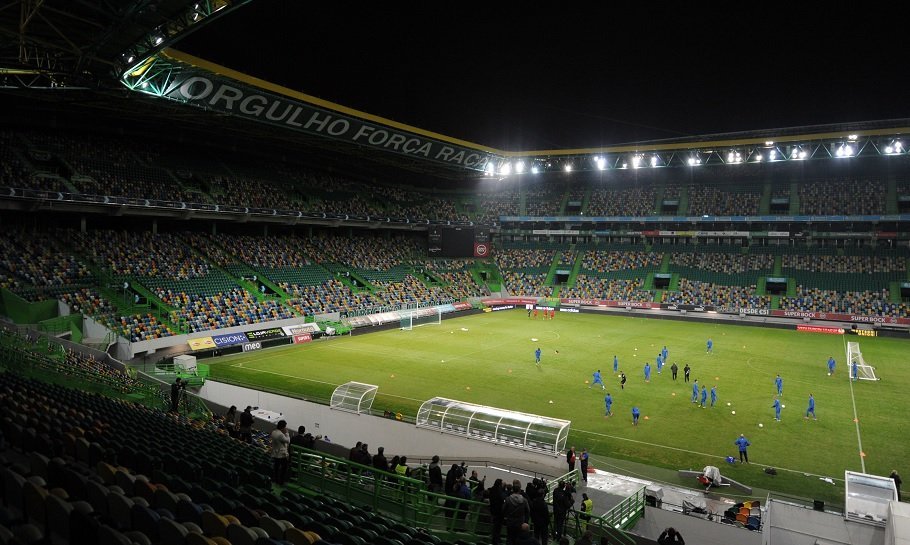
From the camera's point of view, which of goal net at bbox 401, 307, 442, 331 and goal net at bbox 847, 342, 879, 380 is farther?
goal net at bbox 401, 307, 442, 331

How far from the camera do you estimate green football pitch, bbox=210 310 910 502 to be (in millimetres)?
20125

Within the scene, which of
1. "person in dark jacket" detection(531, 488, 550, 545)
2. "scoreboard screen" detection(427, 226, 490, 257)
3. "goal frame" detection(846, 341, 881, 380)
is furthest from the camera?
"scoreboard screen" detection(427, 226, 490, 257)

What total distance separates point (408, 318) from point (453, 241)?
62.1 feet

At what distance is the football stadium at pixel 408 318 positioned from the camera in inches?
431

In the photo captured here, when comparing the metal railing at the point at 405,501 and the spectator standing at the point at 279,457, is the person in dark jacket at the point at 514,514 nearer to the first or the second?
the metal railing at the point at 405,501

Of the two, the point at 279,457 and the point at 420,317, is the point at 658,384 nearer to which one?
the point at 279,457

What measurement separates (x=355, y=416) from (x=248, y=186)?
35.7 meters

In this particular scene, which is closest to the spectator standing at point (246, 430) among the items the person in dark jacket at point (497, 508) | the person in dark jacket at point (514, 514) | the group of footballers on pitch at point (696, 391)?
the person in dark jacket at point (497, 508)

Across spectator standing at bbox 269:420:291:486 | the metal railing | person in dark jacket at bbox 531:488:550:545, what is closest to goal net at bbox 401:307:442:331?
the metal railing

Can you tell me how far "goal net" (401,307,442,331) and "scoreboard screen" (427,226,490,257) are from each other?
13.4 m

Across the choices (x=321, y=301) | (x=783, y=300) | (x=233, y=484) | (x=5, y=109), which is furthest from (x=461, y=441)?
(x=783, y=300)

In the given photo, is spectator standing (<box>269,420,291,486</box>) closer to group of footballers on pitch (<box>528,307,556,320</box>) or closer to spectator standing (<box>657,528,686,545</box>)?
spectator standing (<box>657,528,686,545</box>)

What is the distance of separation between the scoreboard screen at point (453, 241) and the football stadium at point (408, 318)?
0.37m

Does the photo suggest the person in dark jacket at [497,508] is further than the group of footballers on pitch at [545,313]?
→ No
